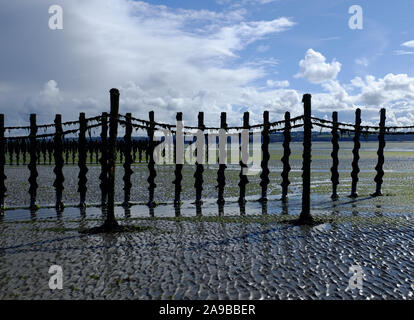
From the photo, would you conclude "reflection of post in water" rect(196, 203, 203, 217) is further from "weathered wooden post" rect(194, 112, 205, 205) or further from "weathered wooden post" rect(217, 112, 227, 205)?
"weathered wooden post" rect(217, 112, 227, 205)

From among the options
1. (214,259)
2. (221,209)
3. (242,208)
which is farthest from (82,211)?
(214,259)

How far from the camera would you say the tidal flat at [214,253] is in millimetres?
5270

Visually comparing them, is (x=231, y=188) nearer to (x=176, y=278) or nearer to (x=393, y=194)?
(x=393, y=194)

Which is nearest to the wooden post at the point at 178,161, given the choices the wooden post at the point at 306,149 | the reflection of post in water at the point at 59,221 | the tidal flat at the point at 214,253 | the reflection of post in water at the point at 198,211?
the tidal flat at the point at 214,253

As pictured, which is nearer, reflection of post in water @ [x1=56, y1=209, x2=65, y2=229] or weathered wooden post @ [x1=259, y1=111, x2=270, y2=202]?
reflection of post in water @ [x1=56, y1=209, x2=65, y2=229]

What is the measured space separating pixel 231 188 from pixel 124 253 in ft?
35.8

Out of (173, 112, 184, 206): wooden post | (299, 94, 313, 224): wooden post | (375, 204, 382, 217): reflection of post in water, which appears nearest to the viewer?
(299, 94, 313, 224): wooden post

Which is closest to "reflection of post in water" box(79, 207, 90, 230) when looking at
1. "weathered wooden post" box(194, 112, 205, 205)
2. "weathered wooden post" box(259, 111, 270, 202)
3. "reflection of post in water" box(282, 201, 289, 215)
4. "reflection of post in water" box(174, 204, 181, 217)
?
"reflection of post in water" box(174, 204, 181, 217)

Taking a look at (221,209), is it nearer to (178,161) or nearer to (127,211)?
(178,161)

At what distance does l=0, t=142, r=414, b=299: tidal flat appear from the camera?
17.3ft

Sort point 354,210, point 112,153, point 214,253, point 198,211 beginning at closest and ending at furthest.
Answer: point 214,253 < point 112,153 < point 354,210 < point 198,211

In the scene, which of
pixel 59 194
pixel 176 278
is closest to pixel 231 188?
pixel 59 194

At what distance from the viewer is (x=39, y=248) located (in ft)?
24.6

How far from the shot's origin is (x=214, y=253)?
Result: 6980 millimetres
